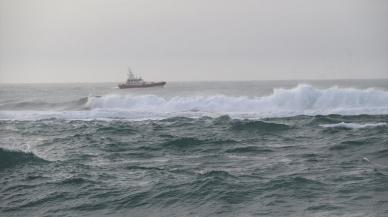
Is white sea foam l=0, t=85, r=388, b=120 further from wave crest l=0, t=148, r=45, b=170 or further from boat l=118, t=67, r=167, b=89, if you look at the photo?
boat l=118, t=67, r=167, b=89

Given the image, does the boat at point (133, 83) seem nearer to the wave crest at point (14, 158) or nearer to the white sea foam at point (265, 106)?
the white sea foam at point (265, 106)

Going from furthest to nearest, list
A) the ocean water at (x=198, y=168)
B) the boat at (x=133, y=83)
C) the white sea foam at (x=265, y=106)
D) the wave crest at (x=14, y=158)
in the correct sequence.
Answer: the boat at (x=133, y=83) < the white sea foam at (x=265, y=106) < the wave crest at (x=14, y=158) < the ocean water at (x=198, y=168)

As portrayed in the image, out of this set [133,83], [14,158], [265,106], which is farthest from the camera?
[133,83]

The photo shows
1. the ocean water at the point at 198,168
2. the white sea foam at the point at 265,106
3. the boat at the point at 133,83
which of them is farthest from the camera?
the boat at the point at 133,83

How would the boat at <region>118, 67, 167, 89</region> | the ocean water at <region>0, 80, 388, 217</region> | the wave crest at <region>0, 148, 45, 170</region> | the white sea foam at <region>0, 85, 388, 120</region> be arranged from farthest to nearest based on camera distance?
1. the boat at <region>118, 67, 167, 89</region>
2. the white sea foam at <region>0, 85, 388, 120</region>
3. the wave crest at <region>0, 148, 45, 170</region>
4. the ocean water at <region>0, 80, 388, 217</region>

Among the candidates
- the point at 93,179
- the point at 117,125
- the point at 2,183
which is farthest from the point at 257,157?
the point at 117,125

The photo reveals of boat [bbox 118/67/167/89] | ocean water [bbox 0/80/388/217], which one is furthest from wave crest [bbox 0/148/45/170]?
boat [bbox 118/67/167/89]

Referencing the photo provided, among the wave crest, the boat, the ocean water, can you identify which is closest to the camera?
the ocean water

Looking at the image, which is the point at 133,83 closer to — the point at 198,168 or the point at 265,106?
the point at 265,106

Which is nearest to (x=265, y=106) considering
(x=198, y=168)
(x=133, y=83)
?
(x=198, y=168)

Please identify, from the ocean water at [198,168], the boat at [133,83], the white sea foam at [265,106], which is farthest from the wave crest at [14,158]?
the boat at [133,83]

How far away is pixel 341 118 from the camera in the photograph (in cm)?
3297

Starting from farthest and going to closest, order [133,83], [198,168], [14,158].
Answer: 1. [133,83]
2. [14,158]
3. [198,168]

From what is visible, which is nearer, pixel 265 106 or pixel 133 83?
pixel 265 106
